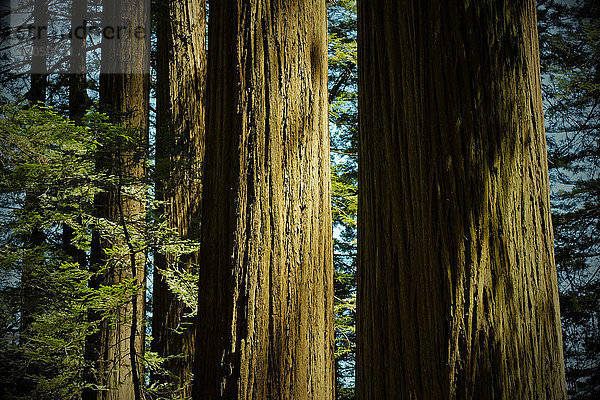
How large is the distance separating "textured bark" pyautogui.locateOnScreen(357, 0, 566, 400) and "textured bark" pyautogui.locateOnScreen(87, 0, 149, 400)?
3.55m

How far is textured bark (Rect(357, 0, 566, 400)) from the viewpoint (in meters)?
1.06

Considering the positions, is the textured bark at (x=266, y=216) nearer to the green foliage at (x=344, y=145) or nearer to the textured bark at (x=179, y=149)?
the textured bark at (x=179, y=149)

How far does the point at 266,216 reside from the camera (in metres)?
2.23

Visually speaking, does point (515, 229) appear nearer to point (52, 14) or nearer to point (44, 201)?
point (44, 201)

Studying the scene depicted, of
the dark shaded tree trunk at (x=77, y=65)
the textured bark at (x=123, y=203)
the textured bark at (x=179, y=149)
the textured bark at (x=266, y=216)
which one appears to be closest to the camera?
the textured bark at (x=266, y=216)

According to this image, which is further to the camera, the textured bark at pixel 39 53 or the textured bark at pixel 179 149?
the textured bark at pixel 39 53

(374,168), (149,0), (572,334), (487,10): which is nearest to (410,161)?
(374,168)

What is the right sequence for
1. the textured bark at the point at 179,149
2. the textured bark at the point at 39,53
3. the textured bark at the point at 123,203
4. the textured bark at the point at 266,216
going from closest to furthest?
1. the textured bark at the point at 266,216
2. the textured bark at the point at 123,203
3. the textured bark at the point at 179,149
4. the textured bark at the point at 39,53

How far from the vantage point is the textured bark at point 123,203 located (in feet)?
14.6

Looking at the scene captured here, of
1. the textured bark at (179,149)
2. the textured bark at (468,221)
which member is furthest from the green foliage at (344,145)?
the textured bark at (468,221)

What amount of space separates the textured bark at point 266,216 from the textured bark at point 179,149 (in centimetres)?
228

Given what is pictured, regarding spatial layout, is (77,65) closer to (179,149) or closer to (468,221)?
(179,149)

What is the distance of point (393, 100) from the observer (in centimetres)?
127

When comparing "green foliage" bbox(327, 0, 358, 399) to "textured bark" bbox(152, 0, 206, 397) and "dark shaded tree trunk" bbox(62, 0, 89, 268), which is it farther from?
"dark shaded tree trunk" bbox(62, 0, 89, 268)
